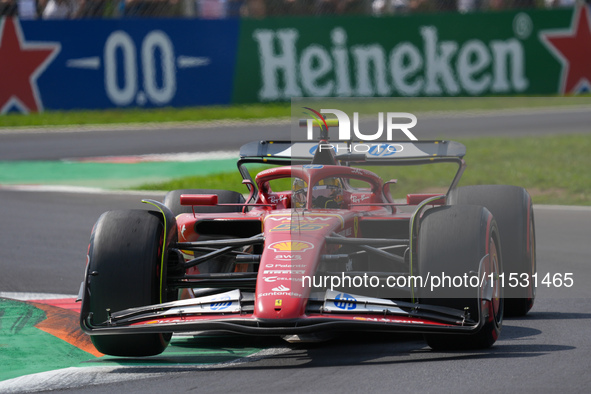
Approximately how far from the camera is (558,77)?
22.5 meters

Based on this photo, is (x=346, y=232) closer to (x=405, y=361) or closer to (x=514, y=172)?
(x=405, y=361)

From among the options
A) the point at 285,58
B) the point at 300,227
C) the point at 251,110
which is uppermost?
the point at 300,227

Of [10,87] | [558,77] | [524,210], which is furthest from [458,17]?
[524,210]

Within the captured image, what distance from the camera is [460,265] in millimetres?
5699

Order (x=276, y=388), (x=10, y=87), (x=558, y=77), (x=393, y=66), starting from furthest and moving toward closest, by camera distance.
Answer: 1. (x=558, y=77)
2. (x=393, y=66)
3. (x=10, y=87)
4. (x=276, y=388)

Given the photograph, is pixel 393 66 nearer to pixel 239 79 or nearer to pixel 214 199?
pixel 239 79

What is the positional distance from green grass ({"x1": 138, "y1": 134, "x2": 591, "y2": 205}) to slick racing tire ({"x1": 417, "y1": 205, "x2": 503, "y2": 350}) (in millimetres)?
6961

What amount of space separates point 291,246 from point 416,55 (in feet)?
52.2

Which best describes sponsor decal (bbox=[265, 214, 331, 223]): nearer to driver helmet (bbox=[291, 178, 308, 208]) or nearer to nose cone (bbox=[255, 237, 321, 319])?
nose cone (bbox=[255, 237, 321, 319])

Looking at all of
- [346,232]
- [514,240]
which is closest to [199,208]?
[346,232]

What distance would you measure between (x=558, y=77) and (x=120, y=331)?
60.0 ft

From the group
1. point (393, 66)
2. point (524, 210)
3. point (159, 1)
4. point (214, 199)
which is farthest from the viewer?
point (393, 66)

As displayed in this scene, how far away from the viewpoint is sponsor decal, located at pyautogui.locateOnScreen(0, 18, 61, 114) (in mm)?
17906

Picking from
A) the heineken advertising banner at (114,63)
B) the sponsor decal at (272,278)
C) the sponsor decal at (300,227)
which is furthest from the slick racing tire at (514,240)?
the heineken advertising banner at (114,63)
